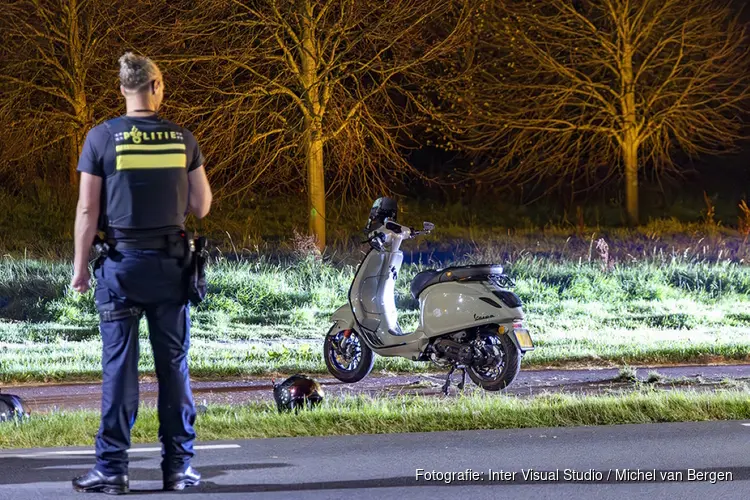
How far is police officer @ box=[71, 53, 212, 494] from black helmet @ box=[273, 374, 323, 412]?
9.58 feet

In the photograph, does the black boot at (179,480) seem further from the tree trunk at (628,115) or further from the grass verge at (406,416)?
the tree trunk at (628,115)

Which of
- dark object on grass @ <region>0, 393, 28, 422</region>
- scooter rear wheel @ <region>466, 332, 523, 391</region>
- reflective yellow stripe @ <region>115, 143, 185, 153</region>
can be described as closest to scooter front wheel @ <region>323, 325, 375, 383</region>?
scooter rear wheel @ <region>466, 332, 523, 391</region>

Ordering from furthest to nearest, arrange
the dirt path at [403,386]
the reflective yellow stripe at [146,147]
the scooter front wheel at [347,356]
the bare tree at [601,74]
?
the bare tree at [601,74] < the scooter front wheel at [347,356] < the dirt path at [403,386] < the reflective yellow stripe at [146,147]

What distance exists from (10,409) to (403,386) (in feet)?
10.9

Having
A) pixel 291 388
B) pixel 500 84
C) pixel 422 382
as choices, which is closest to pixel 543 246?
pixel 500 84

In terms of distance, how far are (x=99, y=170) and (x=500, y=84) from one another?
74.4 feet

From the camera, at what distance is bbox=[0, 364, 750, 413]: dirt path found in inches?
397

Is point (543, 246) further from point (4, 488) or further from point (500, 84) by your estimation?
point (4, 488)

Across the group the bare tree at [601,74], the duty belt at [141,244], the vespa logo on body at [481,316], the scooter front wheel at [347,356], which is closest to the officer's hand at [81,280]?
the duty belt at [141,244]

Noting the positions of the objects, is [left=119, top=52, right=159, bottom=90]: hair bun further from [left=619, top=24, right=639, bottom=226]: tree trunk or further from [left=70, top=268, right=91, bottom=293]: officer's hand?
[left=619, top=24, right=639, bottom=226]: tree trunk

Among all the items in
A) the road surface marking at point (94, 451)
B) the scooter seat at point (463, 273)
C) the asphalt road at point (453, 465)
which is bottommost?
the asphalt road at point (453, 465)

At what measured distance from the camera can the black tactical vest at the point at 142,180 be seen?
19.1ft

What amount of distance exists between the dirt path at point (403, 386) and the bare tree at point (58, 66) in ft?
42.8

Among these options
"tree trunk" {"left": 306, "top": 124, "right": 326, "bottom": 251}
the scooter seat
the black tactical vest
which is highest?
"tree trunk" {"left": 306, "top": 124, "right": 326, "bottom": 251}
